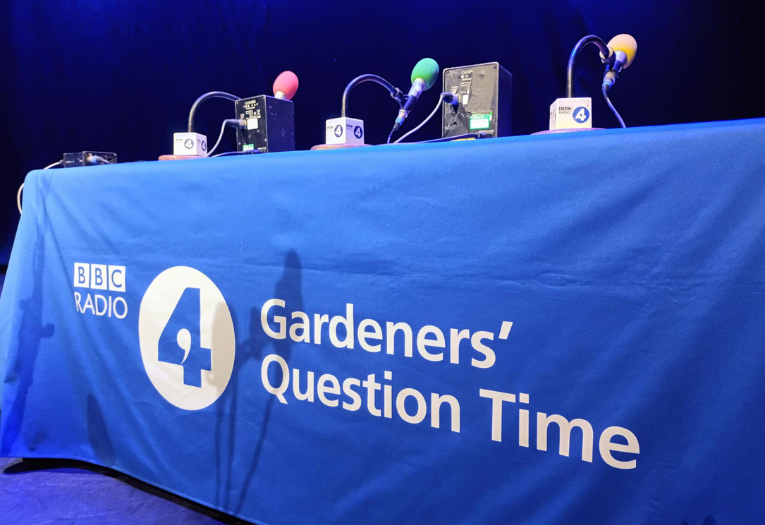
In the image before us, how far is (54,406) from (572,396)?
1.43m

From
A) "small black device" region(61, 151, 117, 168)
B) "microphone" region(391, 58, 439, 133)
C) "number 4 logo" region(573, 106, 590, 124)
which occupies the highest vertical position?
"microphone" region(391, 58, 439, 133)

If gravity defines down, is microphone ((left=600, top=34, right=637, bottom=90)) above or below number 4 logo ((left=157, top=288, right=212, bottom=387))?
above

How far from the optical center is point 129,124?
140 inches

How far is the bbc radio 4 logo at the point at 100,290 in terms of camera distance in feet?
4.32

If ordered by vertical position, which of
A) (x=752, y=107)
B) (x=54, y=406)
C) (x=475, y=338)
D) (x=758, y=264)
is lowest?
(x=54, y=406)

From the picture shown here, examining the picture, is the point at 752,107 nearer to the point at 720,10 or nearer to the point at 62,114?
the point at 720,10

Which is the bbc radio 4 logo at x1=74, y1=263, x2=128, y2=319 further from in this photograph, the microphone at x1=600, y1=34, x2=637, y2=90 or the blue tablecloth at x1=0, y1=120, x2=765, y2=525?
the microphone at x1=600, y1=34, x2=637, y2=90

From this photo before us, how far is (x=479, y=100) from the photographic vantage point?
1.23 metres

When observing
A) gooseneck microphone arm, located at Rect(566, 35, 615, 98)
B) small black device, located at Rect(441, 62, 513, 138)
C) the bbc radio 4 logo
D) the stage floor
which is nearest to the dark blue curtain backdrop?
gooseneck microphone arm, located at Rect(566, 35, 615, 98)

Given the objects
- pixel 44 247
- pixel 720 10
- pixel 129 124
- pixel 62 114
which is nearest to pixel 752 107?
pixel 720 10

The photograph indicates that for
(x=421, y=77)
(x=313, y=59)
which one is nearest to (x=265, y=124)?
(x=421, y=77)

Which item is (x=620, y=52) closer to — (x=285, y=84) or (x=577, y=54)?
(x=577, y=54)

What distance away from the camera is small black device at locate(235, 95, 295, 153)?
155 cm

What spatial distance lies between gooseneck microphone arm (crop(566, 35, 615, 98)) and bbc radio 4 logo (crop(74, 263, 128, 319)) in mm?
1187
